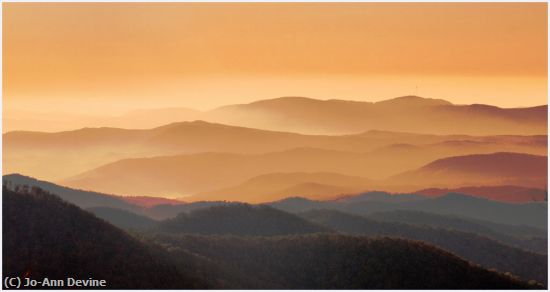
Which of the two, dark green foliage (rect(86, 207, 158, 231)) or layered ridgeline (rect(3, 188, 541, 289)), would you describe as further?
dark green foliage (rect(86, 207, 158, 231))

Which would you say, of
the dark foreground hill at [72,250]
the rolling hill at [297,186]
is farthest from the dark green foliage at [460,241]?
the dark foreground hill at [72,250]

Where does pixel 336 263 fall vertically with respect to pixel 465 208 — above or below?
below

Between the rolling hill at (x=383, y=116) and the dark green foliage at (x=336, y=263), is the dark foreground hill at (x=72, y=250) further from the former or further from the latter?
the rolling hill at (x=383, y=116)

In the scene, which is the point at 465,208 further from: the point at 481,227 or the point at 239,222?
the point at 239,222

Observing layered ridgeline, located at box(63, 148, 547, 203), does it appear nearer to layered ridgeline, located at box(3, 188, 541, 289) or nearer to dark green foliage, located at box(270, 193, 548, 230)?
dark green foliage, located at box(270, 193, 548, 230)

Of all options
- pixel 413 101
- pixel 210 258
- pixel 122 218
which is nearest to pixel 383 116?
pixel 413 101

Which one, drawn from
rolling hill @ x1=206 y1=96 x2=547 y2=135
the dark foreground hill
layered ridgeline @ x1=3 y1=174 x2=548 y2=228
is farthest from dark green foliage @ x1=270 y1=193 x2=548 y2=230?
the dark foreground hill

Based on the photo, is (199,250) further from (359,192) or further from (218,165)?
(359,192)
